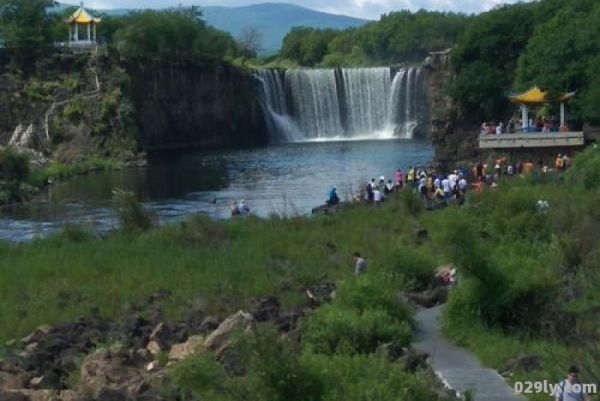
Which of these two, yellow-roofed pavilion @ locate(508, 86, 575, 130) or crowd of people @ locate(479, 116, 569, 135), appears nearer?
crowd of people @ locate(479, 116, 569, 135)

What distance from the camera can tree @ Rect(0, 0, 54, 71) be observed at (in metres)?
105

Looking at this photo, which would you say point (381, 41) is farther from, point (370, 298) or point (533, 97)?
point (370, 298)

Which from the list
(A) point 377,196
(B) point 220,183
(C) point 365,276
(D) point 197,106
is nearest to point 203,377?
(C) point 365,276

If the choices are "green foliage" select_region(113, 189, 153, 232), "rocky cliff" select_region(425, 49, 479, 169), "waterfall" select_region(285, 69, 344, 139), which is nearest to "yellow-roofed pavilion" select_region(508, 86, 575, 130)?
"rocky cliff" select_region(425, 49, 479, 169)

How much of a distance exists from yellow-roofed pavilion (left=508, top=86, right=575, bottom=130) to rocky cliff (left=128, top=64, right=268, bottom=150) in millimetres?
43235

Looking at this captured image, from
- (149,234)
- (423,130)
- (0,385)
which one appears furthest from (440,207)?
(423,130)

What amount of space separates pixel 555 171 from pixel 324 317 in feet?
107

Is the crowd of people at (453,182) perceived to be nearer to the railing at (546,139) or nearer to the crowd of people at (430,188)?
the crowd of people at (430,188)

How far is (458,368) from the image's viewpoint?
23.5 meters

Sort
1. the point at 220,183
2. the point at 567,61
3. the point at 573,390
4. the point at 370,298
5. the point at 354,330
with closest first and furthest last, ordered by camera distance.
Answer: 1. the point at 573,390
2. the point at 354,330
3. the point at 370,298
4. the point at 567,61
5. the point at 220,183

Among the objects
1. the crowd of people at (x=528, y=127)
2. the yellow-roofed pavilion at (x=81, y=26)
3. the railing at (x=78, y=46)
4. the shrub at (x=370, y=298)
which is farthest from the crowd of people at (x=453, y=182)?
the yellow-roofed pavilion at (x=81, y=26)

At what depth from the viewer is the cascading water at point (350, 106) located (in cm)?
12019

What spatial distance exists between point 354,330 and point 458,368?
77.4 inches

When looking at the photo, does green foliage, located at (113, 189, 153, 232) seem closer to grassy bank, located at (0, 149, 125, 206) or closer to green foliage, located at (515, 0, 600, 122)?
grassy bank, located at (0, 149, 125, 206)
